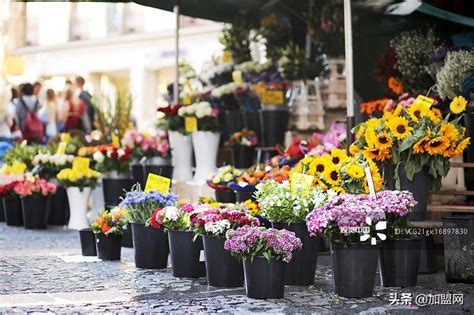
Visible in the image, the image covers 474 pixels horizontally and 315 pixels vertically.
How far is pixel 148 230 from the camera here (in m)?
6.32

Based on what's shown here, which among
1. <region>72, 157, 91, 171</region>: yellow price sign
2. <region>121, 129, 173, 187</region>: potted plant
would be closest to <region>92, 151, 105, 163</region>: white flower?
<region>72, 157, 91, 171</region>: yellow price sign

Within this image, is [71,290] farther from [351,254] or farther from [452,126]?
[452,126]

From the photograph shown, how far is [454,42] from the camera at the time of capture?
766 centimetres

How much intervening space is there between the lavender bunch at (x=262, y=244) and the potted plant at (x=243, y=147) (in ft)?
11.3

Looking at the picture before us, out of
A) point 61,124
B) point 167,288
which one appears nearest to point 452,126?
point 167,288

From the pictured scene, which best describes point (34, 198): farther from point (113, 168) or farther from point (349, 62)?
point (349, 62)

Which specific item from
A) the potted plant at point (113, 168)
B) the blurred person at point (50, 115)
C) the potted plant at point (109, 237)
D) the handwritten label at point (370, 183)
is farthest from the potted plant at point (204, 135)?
the blurred person at point (50, 115)

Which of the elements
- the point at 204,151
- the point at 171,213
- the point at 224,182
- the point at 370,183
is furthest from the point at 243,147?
the point at 370,183

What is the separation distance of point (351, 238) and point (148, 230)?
1.68 meters

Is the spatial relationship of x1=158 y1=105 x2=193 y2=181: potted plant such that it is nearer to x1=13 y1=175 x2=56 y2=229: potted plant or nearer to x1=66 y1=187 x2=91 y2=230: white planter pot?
x1=66 y1=187 x2=91 y2=230: white planter pot

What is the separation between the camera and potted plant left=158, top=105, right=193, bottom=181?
345 inches

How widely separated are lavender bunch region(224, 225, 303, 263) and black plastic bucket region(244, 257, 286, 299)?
0.04 meters

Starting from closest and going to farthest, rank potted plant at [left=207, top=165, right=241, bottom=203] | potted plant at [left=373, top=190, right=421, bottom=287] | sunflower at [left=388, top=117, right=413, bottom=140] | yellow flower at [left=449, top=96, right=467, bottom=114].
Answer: potted plant at [left=373, top=190, right=421, bottom=287] < sunflower at [left=388, top=117, right=413, bottom=140] < yellow flower at [left=449, top=96, right=467, bottom=114] < potted plant at [left=207, top=165, right=241, bottom=203]

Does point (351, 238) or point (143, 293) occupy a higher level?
point (351, 238)
